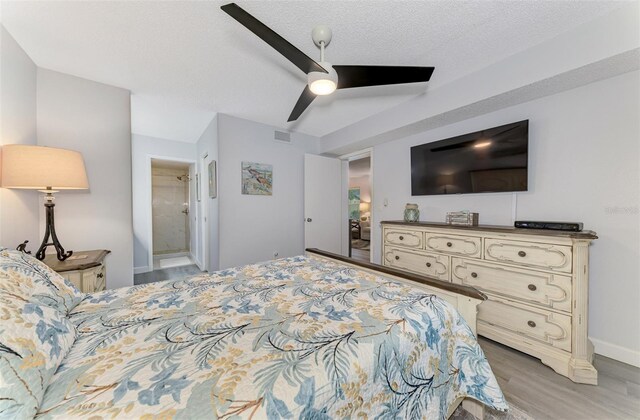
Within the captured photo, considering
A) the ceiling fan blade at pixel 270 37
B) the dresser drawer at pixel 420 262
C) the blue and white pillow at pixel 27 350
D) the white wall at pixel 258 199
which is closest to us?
the blue and white pillow at pixel 27 350

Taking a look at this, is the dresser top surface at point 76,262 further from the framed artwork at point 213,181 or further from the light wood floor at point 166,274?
the light wood floor at point 166,274

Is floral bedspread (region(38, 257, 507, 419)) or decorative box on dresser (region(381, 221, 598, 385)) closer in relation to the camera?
floral bedspread (region(38, 257, 507, 419))

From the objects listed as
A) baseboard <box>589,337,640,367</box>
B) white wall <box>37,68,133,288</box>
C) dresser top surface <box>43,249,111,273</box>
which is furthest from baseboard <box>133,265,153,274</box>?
baseboard <box>589,337,640,367</box>

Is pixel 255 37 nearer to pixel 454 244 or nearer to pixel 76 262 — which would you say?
pixel 76 262

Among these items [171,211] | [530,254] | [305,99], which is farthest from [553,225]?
[171,211]

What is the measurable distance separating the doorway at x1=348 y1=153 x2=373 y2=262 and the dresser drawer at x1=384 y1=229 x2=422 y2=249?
2435mm

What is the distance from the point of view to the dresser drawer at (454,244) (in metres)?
2.10

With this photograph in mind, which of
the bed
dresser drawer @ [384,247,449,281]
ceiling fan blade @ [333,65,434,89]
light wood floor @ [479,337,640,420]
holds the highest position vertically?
ceiling fan blade @ [333,65,434,89]

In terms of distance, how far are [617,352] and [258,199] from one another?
12.7ft

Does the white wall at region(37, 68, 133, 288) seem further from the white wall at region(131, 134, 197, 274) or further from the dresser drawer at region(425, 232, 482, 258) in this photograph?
the dresser drawer at region(425, 232, 482, 258)

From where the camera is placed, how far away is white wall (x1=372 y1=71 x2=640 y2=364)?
1.73 meters

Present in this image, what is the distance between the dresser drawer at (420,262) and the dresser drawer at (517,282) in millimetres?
94

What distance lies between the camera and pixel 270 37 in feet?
4.15

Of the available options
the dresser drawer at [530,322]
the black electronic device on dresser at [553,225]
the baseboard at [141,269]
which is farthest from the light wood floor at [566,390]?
the baseboard at [141,269]
